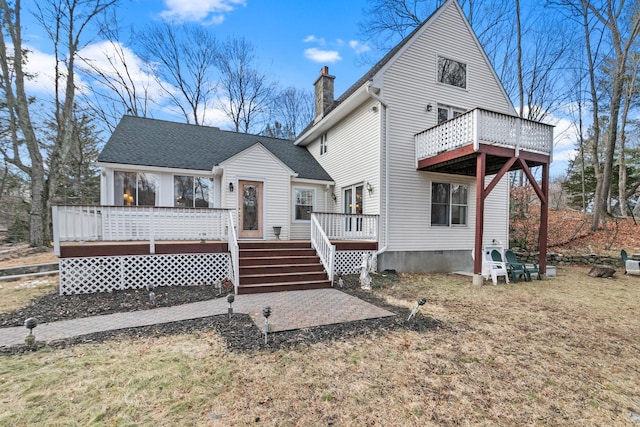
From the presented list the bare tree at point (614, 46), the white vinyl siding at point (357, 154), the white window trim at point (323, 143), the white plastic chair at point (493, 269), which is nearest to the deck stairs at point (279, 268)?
the white vinyl siding at point (357, 154)

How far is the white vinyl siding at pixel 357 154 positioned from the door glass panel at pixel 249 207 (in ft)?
10.6

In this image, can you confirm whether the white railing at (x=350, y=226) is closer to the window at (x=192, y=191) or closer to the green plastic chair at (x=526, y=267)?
the green plastic chair at (x=526, y=267)

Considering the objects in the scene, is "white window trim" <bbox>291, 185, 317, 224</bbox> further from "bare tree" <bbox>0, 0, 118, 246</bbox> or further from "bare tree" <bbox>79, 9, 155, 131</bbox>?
"bare tree" <bbox>79, 9, 155, 131</bbox>

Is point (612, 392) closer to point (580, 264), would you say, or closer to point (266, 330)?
point (266, 330)

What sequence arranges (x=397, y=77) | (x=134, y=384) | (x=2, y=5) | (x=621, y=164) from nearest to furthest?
(x=134, y=384) < (x=397, y=77) < (x=2, y=5) < (x=621, y=164)

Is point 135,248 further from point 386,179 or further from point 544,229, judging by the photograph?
point 544,229

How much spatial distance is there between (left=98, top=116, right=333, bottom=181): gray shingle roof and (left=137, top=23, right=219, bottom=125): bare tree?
33.7ft

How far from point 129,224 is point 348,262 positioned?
5.97 metres

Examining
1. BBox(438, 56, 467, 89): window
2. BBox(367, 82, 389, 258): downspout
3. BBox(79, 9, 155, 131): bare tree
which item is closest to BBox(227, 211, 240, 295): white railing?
BBox(367, 82, 389, 258): downspout

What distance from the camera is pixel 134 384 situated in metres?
2.83

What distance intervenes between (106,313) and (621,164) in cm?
2666

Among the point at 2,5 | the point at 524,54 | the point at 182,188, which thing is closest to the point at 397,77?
the point at 182,188

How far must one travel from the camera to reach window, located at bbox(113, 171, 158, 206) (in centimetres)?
895

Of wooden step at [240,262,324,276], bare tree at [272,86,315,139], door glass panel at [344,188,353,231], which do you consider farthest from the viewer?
bare tree at [272,86,315,139]
